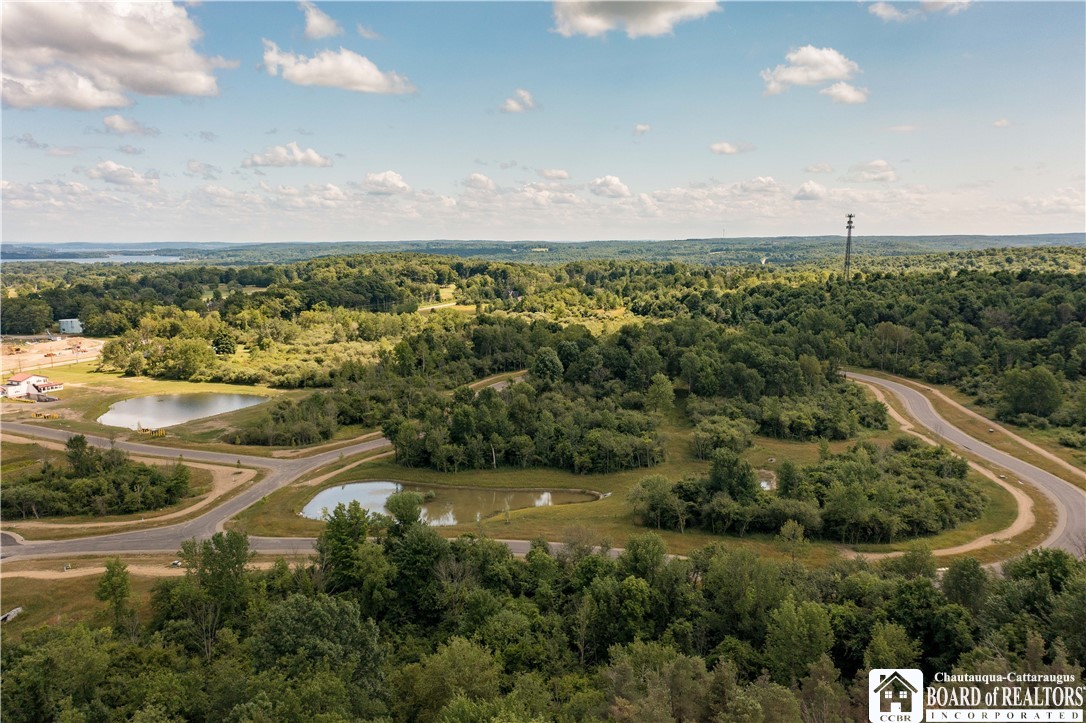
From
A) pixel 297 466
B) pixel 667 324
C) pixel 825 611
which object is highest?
pixel 667 324

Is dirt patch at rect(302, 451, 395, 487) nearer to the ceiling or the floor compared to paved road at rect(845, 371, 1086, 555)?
nearer to the floor

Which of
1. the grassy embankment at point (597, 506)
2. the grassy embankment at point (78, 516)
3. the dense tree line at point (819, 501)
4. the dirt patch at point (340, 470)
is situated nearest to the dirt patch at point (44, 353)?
the grassy embankment at point (78, 516)

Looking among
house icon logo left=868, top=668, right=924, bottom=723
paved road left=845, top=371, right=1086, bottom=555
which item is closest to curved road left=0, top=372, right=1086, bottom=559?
paved road left=845, top=371, right=1086, bottom=555

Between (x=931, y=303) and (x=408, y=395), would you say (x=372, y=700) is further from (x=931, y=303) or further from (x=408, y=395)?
(x=931, y=303)

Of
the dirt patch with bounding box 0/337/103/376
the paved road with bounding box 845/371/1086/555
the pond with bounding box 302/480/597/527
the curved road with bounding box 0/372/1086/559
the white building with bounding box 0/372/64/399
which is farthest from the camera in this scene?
the dirt patch with bounding box 0/337/103/376

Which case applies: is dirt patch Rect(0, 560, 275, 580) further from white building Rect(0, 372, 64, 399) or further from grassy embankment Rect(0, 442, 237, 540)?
white building Rect(0, 372, 64, 399)

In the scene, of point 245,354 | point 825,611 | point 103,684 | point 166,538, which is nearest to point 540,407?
point 166,538

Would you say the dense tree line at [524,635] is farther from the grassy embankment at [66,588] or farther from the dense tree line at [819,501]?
the dense tree line at [819,501]
